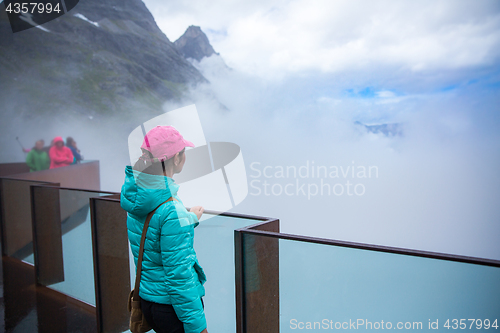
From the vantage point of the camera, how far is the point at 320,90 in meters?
52.1

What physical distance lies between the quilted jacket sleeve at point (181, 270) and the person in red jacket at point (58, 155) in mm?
7570

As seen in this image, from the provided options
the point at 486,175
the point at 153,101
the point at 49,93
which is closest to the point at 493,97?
the point at 486,175

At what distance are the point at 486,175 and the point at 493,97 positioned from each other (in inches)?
547

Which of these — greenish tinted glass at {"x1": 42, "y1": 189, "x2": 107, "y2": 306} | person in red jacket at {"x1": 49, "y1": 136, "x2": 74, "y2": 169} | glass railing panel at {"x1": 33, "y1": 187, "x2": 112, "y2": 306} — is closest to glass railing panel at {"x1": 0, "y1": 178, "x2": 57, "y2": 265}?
glass railing panel at {"x1": 33, "y1": 187, "x2": 112, "y2": 306}

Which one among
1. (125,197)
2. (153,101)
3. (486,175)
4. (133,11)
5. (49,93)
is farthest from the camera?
(486,175)

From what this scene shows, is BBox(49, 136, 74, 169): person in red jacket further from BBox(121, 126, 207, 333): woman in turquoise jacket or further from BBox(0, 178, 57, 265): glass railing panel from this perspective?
BBox(121, 126, 207, 333): woman in turquoise jacket

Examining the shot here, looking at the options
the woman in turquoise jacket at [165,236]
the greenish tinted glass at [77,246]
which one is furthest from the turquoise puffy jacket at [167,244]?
the greenish tinted glass at [77,246]

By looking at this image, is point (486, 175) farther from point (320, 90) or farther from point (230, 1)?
point (230, 1)

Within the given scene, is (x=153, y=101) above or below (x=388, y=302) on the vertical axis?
above

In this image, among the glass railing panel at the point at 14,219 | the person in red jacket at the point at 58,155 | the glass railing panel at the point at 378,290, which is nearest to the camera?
the glass railing panel at the point at 378,290

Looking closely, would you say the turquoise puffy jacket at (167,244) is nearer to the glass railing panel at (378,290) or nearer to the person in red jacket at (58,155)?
the glass railing panel at (378,290)

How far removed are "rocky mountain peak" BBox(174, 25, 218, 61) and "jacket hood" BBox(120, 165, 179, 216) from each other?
45159mm

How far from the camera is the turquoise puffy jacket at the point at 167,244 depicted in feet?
4.10

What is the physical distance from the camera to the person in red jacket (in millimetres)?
7791
